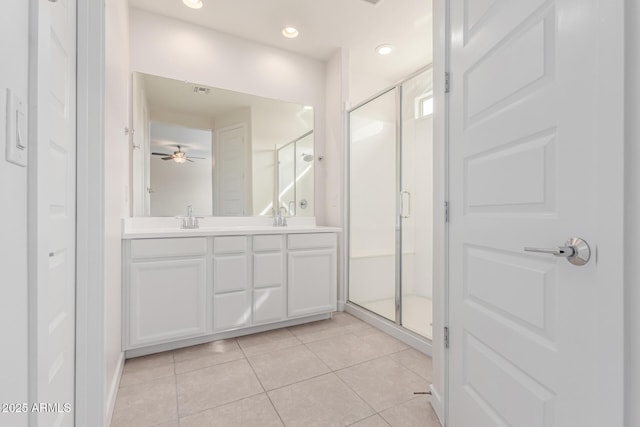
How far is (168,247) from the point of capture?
6.70 ft

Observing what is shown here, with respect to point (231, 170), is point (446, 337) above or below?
below

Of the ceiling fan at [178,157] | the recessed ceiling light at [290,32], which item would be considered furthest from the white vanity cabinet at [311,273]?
the recessed ceiling light at [290,32]

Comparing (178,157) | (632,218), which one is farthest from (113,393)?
(632,218)

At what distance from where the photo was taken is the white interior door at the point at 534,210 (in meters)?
0.67

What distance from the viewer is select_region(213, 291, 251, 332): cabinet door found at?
87.3 inches

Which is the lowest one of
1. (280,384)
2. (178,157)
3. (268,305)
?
(280,384)

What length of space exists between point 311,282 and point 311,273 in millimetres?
79

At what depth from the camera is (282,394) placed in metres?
1.62

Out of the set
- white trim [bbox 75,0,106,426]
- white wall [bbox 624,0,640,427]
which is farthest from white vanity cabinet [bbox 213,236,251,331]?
white wall [bbox 624,0,640,427]

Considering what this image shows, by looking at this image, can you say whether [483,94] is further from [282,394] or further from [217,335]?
[217,335]

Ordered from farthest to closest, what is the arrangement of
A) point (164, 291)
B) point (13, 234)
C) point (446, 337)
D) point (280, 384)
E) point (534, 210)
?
point (164, 291), point (280, 384), point (446, 337), point (534, 210), point (13, 234)

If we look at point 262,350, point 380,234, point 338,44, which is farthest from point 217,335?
point 338,44

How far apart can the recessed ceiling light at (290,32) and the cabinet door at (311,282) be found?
6.67 ft

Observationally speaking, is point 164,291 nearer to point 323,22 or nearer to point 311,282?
point 311,282
